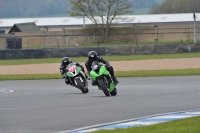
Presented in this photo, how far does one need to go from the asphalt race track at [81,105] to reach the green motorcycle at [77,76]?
51 centimetres

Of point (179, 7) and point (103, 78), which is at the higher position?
point (179, 7)

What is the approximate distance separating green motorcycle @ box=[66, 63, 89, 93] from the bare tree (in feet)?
150

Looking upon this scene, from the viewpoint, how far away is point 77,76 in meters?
20.7

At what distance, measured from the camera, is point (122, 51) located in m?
46.3

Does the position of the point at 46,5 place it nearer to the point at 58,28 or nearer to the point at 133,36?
the point at 58,28

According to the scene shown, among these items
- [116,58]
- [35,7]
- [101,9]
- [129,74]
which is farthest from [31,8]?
[129,74]

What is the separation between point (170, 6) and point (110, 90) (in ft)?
343

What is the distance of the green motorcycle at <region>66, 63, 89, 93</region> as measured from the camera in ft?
67.5

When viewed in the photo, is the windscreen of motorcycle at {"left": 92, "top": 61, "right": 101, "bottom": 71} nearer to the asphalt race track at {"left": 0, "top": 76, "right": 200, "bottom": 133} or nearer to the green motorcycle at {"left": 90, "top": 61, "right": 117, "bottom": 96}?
the green motorcycle at {"left": 90, "top": 61, "right": 117, "bottom": 96}

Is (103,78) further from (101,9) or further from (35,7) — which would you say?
(35,7)

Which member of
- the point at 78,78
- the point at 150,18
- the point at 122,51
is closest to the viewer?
the point at 78,78

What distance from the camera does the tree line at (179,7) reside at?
112688 mm

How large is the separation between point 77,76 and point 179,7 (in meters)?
99.7

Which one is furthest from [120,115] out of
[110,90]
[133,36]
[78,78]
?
[133,36]
